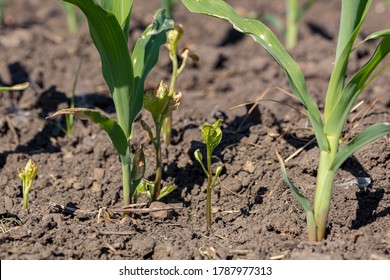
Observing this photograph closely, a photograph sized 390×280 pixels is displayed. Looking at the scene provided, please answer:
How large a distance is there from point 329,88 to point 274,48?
0.73 ft

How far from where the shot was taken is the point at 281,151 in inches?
115

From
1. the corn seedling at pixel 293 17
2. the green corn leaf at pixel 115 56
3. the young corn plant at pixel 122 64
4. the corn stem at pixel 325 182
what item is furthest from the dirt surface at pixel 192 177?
the corn seedling at pixel 293 17

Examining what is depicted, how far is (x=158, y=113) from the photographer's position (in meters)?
2.56

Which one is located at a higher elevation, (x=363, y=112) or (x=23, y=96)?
(x=23, y=96)

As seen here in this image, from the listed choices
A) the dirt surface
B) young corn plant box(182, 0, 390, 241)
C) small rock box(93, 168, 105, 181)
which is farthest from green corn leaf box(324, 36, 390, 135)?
small rock box(93, 168, 105, 181)

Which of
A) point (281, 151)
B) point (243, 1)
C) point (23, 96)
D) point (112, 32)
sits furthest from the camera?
point (243, 1)

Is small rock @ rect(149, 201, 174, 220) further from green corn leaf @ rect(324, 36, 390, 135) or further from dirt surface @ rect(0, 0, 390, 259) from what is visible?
green corn leaf @ rect(324, 36, 390, 135)

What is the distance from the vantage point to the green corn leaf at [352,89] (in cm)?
223

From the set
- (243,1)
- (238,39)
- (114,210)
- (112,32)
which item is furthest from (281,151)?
(243,1)

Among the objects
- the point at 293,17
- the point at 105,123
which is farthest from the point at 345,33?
the point at 293,17

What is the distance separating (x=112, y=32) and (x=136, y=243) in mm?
713

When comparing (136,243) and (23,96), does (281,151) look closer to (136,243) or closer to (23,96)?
(136,243)

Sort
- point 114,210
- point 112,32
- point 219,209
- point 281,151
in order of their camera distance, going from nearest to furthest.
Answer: point 112,32, point 114,210, point 219,209, point 281,151

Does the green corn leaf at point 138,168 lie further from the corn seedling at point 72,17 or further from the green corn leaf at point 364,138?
the corn seedling at point 72,17
